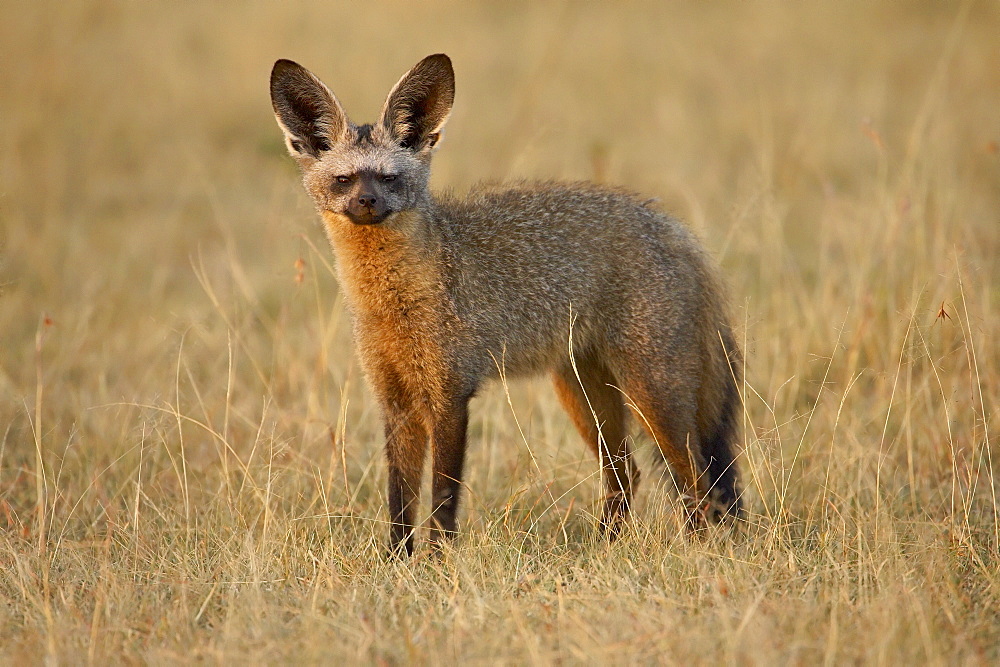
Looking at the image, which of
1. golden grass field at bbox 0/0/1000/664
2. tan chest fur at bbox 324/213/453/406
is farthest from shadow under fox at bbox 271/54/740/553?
golden grass field at bbox 0/0/1000/664

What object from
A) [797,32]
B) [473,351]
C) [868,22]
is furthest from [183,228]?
[868,22]

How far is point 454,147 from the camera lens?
37.6 feet

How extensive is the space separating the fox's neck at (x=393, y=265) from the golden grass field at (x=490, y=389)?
1.71 feet

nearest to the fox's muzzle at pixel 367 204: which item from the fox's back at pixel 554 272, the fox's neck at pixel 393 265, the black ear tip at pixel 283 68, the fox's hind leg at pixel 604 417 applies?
the fox's neck at pixel 393 265

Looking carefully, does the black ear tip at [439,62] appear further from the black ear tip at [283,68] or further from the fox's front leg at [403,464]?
the fox's front leg at [403,464]

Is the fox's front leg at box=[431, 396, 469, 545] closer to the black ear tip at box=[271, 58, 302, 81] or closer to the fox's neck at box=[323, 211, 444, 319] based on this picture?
the fox's neck at box=[323, 211, 444, 319]

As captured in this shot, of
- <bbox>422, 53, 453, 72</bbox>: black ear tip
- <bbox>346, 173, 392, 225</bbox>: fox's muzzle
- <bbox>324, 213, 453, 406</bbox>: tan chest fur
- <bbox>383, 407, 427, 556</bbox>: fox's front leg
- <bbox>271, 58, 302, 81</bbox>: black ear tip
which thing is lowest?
<bbox>383, 407, 427, 556</bbox>: fox's front leg

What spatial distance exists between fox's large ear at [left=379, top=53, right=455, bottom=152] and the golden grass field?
26.2 inches

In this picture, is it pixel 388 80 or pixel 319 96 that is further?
pixel 388 80

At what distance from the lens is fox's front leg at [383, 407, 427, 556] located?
460 centimetres

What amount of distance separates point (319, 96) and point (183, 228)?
547 centimetres

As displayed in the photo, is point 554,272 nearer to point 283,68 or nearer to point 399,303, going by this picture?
point 399,303

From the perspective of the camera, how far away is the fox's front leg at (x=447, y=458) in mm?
4426

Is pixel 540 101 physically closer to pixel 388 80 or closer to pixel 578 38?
pixel 388 80
